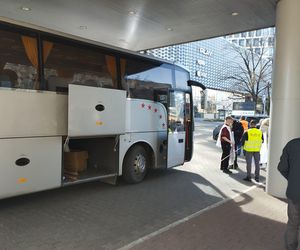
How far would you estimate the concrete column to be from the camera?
269 inches

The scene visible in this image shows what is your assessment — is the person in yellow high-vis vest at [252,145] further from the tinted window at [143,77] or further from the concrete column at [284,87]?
the tinted window at [143,77]

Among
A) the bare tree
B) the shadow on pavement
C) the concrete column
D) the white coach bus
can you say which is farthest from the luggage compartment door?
the bare tree

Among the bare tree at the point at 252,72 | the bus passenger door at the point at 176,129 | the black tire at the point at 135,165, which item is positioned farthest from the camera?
the bare tree at the point at 252,72

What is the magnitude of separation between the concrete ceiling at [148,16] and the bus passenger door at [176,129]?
7.39 ft

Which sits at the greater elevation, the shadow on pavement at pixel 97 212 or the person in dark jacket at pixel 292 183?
the person in dark jacket at pixel 292 183

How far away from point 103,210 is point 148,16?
5773 mm

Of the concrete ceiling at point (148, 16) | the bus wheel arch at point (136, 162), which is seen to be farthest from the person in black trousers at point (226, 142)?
the concrete ceiling at point (148, 16)

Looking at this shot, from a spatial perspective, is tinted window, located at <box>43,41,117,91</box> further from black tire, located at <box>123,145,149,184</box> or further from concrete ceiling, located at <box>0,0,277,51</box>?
concrete ceiling, located at <box>0,0,277,51</box>

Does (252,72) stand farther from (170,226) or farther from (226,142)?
(170,226)

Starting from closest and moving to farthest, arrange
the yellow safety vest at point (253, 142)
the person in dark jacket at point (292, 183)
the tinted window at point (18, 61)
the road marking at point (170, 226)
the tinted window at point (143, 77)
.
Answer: the person in dark jacket at point (292, 183), the road marking at point (170, 226), the tinted window at point (18, 61), the tinted window at point (143, 77), the yellow safety vest at point (253, 142)

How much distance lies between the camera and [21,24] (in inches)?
221

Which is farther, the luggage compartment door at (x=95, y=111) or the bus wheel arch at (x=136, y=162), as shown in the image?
the bus wheel arch at (x=136, y=162)

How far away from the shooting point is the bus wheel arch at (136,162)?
309 inches

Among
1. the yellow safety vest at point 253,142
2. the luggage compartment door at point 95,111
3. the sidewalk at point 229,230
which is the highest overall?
the luggage compartment door at point 95,111
